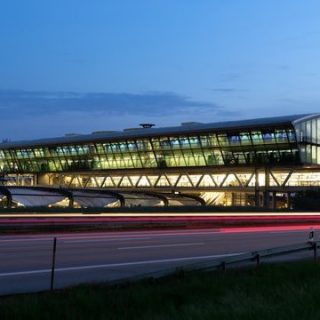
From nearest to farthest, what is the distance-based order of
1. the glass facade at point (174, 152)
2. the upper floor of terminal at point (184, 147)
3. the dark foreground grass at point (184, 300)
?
the dark foreground grass at point (184, 300) < the upper floor of terminal at point (184, 147) < the glass facade at point (174, 152)

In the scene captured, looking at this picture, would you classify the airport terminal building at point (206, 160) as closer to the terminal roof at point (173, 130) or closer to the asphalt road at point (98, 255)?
the terminal roof at point (173, 130)

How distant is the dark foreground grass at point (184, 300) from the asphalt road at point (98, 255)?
8.04ft

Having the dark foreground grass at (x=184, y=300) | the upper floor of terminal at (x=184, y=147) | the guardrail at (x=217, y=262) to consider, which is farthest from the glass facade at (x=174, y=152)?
the dark foreground grass at (x=184, y=300)

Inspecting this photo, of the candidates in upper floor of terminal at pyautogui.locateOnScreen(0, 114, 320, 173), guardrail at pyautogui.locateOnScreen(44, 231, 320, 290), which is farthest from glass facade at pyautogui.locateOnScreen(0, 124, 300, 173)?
guardrail at pyautogui.locateOnScreen(44, 231, 320, 290)

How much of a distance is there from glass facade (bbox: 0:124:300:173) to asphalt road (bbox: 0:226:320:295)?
64240 millimetres

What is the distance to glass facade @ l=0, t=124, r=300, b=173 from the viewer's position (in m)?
93.6

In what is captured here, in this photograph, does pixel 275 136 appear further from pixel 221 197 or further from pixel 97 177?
pixel 97 177

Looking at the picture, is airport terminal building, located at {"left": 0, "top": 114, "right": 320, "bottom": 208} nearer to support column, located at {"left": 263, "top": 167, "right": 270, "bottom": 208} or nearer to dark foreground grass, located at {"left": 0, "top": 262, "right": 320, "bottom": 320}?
support column, located at {"left": 263, "top": 167, "right": 270, "bottom": 208}

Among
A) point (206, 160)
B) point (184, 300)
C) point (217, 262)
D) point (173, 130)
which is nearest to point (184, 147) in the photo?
point (173, 130)

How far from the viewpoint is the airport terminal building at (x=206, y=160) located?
306 ft

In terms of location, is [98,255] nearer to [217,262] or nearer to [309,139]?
[217,262]

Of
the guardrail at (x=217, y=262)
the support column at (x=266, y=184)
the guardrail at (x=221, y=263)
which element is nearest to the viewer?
the guardrail at (x=217, y=262)

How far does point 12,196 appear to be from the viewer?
54375mm

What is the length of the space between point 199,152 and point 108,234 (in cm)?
7344
